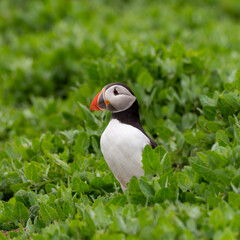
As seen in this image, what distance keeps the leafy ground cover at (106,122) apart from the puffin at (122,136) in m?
0.20

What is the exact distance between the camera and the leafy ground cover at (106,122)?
310 cm

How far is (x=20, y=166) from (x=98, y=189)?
1155 mm

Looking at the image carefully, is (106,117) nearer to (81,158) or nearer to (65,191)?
(81,158)

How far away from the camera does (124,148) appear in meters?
3.71

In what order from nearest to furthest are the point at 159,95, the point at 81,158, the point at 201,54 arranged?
the point at 81,158 → the point at 159,95 → the point at 201,54

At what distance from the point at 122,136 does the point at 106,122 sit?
147cm

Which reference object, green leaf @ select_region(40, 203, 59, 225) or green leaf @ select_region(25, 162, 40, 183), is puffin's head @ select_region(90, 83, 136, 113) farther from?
green leaf @ select_region(25, 162, 40, 183)

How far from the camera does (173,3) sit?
12523 millimetres

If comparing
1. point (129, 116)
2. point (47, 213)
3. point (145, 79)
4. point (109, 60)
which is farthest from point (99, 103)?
point (109, 60)

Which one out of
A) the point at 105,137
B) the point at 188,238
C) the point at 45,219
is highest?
the point at 105,137

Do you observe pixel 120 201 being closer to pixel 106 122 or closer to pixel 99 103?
pixel 99 103

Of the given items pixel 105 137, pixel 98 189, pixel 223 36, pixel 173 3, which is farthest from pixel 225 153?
pixel 173 3

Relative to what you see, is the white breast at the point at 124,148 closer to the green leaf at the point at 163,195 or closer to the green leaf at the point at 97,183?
the green leaf at the point at 97,183

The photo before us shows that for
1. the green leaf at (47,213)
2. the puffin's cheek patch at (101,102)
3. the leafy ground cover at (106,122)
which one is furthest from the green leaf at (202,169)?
the green leaf at (47,213)
